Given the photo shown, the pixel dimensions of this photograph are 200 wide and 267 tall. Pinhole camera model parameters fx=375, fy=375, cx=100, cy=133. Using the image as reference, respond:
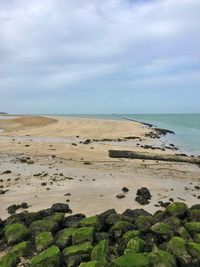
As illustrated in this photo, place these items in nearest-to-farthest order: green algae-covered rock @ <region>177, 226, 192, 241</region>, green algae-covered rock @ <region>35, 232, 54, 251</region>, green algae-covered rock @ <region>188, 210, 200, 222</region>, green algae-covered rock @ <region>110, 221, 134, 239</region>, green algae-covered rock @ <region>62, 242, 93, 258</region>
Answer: green algae-covered rock @ <region>62, 242, 93, 258</region>, green algae-covered rock @ <region>35, 232, 54, 251</region>, green algae-covered rock @ <region>177, 226, 192, 241</region>, green algae-covered rock @ <region>110, 221, 134, 239</region>, green algae-covered rock @ <region>188, 210, 200, 222</region>

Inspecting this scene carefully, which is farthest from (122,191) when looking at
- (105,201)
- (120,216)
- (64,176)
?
(120,216)

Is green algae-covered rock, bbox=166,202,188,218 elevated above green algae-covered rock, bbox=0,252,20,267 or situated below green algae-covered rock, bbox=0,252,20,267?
above

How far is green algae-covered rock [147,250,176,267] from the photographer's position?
8438mm

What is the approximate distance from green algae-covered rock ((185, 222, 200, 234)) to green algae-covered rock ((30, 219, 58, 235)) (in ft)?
12.2

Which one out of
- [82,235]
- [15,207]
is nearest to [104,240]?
[82,235]

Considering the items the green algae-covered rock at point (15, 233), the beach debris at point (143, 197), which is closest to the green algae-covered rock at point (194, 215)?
the beach debris at point (143, 197)

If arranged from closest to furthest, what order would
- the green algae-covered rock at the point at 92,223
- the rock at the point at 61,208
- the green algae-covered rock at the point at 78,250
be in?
the green algae-covered rock at the point at 78,250 < the green algae-covered rock at the point at 92,223 < the rock at the point at 61,208

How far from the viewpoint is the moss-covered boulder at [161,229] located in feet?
32.9

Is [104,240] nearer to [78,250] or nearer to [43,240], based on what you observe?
[78,250]

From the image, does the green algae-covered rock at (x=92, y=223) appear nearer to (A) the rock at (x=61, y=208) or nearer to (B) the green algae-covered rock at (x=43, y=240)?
(B) the green algae-covered rock at (x=43, y=240)

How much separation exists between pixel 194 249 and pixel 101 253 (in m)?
2.24

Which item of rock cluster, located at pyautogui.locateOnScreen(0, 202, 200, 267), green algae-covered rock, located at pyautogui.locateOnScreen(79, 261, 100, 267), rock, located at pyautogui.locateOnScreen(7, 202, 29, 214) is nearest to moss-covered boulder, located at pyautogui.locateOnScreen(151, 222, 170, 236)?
rock cluster, located at pyautogui.locateOnScreen(0, 202, 200, 267)

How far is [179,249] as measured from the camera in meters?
9.05

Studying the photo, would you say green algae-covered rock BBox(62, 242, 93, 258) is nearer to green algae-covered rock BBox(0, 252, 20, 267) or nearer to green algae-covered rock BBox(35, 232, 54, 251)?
green algae-covered rock BBox(35, 232, 54, 251)
